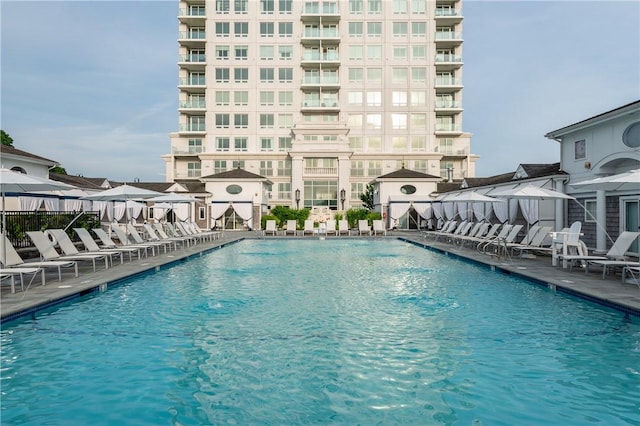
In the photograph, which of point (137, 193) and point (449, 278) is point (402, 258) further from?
point (137, 193)

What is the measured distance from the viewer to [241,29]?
45.2m

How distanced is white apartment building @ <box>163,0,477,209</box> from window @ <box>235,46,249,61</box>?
0.34 ft

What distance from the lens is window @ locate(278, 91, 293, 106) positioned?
45.0m

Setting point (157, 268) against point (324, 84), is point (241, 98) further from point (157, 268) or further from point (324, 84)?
point (157, 268)

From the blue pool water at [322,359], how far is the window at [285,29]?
41227 millimetres

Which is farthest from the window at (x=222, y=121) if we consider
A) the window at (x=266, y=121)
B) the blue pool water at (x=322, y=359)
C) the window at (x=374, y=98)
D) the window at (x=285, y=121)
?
the blue pool water at (x=322, y=359)

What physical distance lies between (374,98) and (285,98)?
912 centimetres

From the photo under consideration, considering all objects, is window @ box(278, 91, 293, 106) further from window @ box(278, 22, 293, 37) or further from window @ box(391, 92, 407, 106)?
window @ box(391, 92, 407, 106)

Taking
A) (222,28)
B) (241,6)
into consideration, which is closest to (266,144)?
(222,28)

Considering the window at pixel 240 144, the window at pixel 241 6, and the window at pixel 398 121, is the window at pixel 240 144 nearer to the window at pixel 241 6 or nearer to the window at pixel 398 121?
the window at pixel 241 6

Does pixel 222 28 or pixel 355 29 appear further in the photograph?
pixel 355 29

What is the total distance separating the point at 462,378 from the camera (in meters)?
4.70

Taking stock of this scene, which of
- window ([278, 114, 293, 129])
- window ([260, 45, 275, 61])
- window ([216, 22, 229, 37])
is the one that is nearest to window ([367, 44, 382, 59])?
window ([260, 45, 275, 61])

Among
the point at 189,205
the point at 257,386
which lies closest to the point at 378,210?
the point at 189,205
